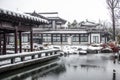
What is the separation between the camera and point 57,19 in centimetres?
5944

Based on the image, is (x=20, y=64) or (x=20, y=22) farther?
(x=20, y=22)

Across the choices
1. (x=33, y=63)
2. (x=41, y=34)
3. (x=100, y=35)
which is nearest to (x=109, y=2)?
(x=100, y=35)

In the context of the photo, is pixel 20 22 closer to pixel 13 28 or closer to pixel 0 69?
pixel 13 28

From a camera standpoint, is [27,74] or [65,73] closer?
[27,74]

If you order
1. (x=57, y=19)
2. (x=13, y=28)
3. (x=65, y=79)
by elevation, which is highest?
(x=57, y=19)

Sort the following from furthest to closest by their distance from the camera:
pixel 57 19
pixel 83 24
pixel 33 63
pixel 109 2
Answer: pixel 83 24, pixel 57 19, pixel 109 2, pixel 33 63

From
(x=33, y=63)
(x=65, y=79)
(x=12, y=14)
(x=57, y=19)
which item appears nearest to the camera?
(x=65, y=79)

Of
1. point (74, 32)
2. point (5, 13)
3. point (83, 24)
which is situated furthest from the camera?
point (83, 24)

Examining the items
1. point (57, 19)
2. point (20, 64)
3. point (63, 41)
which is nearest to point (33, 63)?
point (20, 64)

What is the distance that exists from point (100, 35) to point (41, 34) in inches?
592

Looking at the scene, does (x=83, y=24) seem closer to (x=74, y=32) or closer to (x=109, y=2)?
(x=74, y=32)

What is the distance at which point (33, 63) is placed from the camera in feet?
56.7

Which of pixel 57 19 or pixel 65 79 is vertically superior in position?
pixel 57 19

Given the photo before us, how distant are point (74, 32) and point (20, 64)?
40470mm
